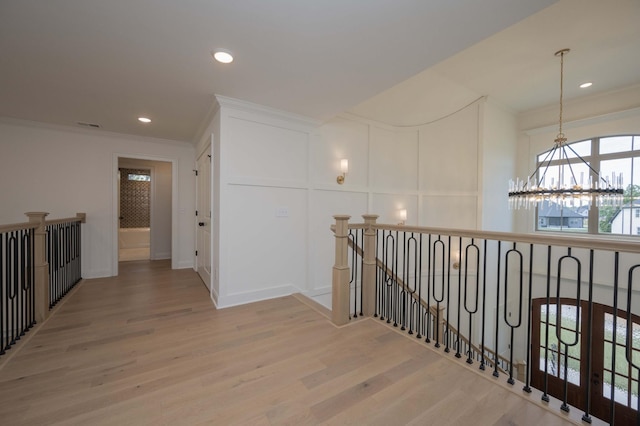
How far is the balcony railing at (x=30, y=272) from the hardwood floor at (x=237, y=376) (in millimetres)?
194

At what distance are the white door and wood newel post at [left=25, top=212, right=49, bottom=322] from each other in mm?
1585

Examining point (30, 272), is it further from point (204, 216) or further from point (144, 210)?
point (144, 210)

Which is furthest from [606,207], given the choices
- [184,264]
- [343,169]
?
[184,264]

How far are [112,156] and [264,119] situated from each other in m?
2.97

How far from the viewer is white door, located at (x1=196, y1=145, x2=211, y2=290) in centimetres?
358

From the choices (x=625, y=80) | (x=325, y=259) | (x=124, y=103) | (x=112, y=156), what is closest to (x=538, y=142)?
(x=625, y=80)

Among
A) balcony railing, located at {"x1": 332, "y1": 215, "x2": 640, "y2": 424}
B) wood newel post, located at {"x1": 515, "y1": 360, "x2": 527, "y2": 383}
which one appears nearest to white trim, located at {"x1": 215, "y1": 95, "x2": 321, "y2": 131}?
balcony railing, located at {"x1": 332, "y1": 215, "x2": 640, "y2": 424}

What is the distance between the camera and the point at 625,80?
Answer: 3.92m

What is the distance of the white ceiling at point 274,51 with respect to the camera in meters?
1.66

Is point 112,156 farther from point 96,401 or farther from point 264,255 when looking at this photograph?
point 96,401

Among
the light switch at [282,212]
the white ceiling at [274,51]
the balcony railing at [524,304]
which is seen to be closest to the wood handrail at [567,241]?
the balcony railing at [524,304]

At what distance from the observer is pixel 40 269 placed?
2.60 metres

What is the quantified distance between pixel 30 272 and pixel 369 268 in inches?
136

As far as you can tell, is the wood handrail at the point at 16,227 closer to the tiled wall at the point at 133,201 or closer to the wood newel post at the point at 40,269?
the wood newel post at the point at 40,269
